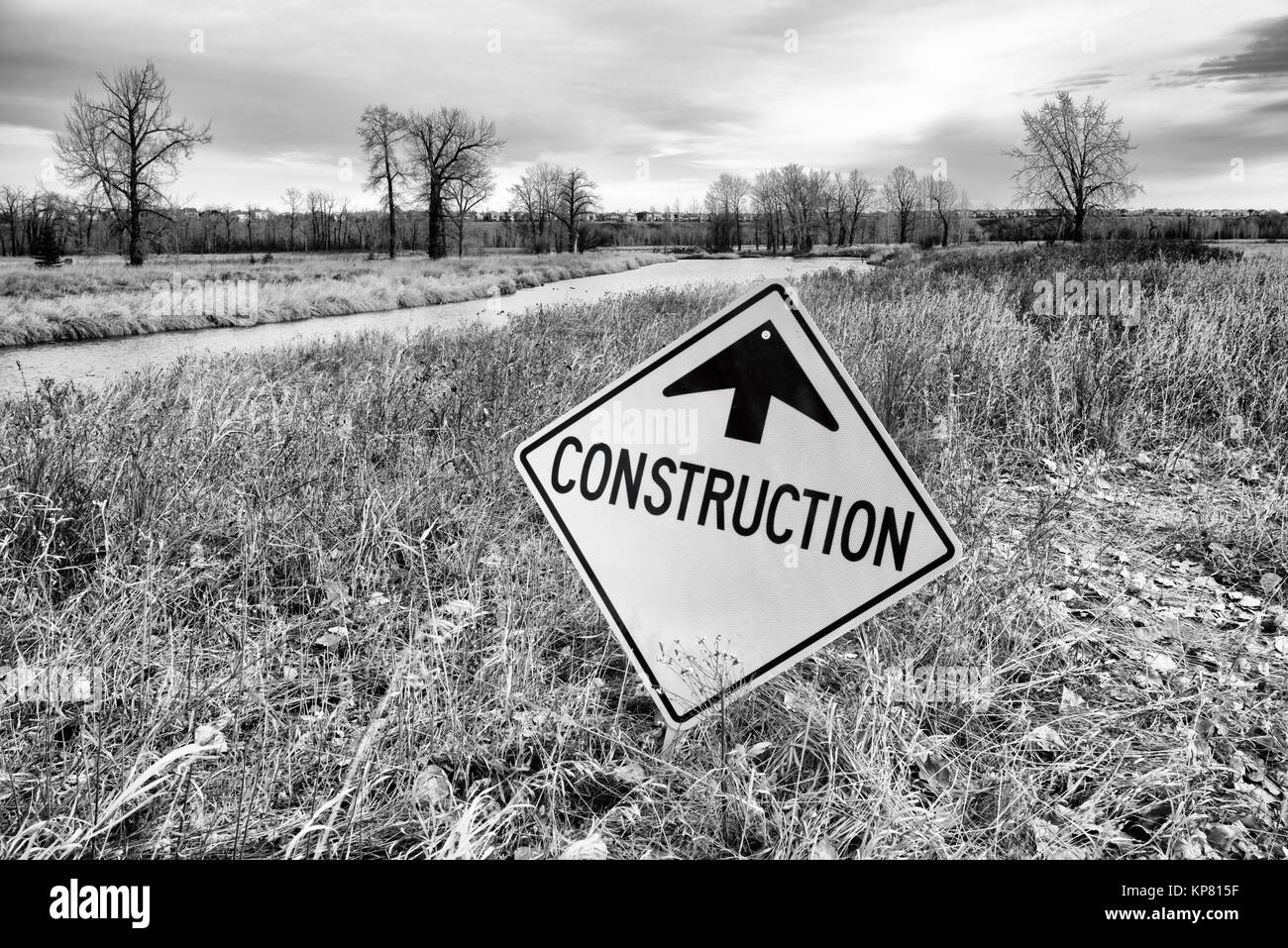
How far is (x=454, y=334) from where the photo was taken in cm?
1292

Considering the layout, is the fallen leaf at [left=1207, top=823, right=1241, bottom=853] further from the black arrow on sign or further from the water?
the water

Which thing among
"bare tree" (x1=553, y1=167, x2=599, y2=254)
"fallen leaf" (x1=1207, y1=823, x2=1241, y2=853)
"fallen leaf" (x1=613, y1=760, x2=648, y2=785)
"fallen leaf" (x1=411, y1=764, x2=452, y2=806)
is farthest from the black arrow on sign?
"bare tree" (x1=553, y1=167, x2=599, y2=254)

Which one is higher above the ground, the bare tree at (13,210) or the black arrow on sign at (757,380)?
the bare tree at (13,210)

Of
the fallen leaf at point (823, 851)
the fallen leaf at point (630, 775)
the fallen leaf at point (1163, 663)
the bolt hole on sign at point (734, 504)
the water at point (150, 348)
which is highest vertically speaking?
the water at point (150, 348)

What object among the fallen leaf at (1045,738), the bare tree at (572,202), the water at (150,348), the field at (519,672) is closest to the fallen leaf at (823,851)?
the field at (519,672)

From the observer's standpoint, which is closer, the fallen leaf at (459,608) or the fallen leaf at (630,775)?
the fallen leaf at (630,775)

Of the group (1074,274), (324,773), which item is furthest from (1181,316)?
(324,773)

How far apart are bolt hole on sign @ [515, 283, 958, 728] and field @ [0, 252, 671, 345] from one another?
766 inches

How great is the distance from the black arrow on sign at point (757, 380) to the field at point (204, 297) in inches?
775

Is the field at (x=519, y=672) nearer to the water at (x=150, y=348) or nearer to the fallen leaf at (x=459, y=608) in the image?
the fallen leaf at (x=459, y=608)

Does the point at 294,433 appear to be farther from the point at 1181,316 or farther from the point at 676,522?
the point at 1181,316

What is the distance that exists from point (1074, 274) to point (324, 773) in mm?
17374

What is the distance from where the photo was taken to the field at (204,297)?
17.8 metres

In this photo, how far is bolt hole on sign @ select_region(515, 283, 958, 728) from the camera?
1833mm
